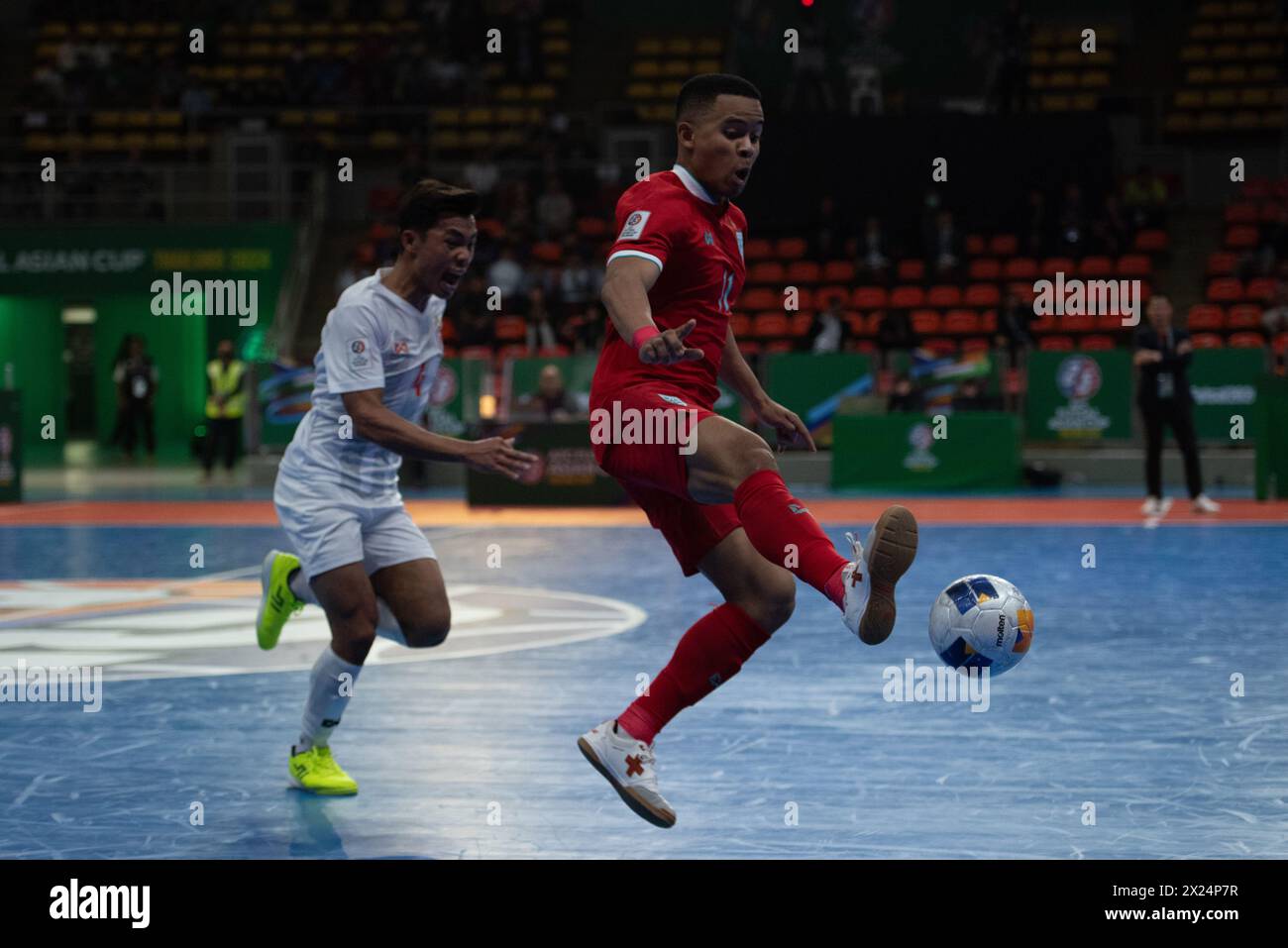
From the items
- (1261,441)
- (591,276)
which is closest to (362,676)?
(1261,441)

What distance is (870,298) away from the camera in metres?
22.8

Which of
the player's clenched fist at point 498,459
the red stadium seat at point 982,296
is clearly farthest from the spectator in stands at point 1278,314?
the player's clenched fist at point 498,459

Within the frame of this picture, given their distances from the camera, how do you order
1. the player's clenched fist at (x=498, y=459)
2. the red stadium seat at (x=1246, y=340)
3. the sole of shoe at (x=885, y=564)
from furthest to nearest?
the red stadium seat at (x=1246, y=340)
the player's clenched fist at (x=498, y=459)
the sole of shoe at (x=885, y=564)

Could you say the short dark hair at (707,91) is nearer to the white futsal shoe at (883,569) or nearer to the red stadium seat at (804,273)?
the white futsal shoe at (883,569)

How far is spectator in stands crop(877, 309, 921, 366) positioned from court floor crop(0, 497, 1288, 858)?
27.7ft

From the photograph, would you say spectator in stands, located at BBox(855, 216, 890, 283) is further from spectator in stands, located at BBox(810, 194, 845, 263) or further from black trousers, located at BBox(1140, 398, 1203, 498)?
black trousers, located at BBox(1140, 398, 1203, 498)

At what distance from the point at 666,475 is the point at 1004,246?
2002 cm

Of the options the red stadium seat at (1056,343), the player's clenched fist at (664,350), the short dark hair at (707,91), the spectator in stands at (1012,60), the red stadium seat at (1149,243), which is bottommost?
the red stadium seat at (1056,343)

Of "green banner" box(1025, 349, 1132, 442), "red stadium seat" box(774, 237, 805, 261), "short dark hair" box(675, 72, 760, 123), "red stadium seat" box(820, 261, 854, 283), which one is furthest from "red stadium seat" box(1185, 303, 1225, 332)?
"short dark hair" box(675, 72, 760, 123)

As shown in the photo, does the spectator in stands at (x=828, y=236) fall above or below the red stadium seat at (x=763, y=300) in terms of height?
above

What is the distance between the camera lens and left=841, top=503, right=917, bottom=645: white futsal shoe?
427cm

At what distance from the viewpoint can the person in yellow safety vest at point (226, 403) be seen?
21.0 m

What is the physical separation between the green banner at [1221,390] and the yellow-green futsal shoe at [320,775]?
15.4 meters

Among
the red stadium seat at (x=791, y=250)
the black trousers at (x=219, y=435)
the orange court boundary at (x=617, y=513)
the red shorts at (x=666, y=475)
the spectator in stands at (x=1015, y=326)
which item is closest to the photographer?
the red shorts at (x=666, y=475)
